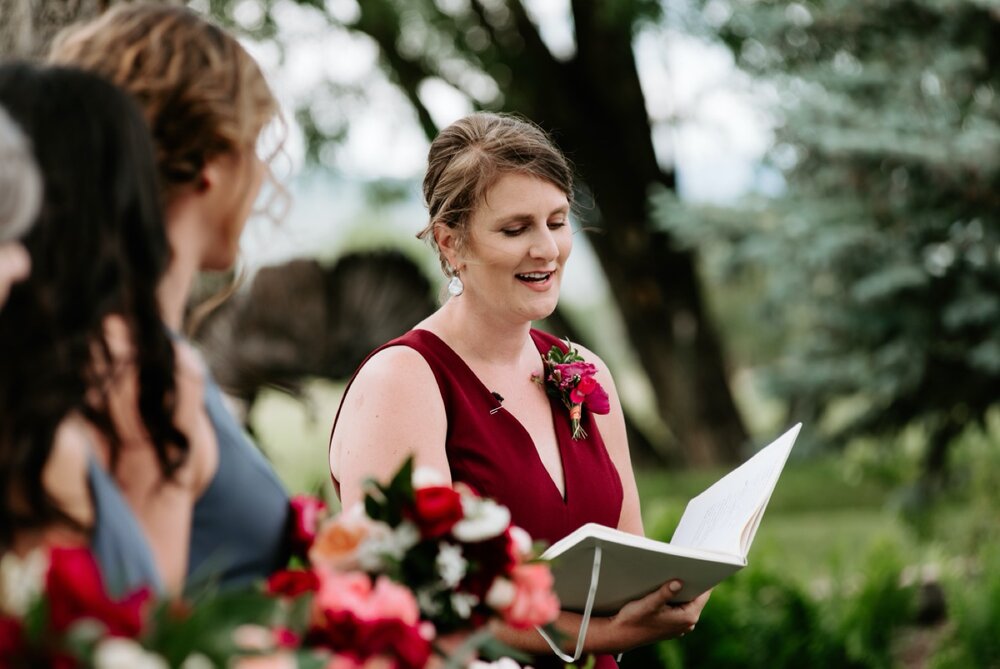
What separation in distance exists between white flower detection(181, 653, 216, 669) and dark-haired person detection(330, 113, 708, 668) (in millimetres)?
1128

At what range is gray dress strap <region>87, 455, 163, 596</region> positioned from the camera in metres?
1.45

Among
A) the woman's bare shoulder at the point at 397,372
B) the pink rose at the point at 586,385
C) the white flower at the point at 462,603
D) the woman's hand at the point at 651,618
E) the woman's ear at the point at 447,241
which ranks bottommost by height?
the woman's hand at the point at 651,618

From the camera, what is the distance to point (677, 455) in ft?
38.4

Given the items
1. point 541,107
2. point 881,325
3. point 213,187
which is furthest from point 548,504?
point 541,107

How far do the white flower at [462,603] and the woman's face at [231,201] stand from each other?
1.95 ft

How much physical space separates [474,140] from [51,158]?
1.40 metres

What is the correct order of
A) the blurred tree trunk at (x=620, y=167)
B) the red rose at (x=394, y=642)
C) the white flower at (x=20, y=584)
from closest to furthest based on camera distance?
the white flower at (x=20, y=584), the red rose at (x=394, y=642), the blurred tree trunk at (x=620, y=167)

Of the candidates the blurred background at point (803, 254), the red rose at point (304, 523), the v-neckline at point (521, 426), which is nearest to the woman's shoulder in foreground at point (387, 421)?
the v-neckline at point (521, 426)

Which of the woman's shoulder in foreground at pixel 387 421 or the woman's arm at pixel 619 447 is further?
the woman's arm at pixel 619 447

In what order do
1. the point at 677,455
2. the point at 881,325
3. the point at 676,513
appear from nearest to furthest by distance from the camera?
the point at 676,513 → the point at 881,325 → the point at 677,455

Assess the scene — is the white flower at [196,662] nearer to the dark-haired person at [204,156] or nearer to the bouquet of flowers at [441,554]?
the dark-haired person at [204,156]

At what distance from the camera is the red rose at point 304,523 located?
1.85m

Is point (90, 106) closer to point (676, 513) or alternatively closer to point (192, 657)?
point (192, 657)

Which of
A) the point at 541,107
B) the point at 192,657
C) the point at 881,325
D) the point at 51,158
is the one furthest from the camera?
the point at 541,107
